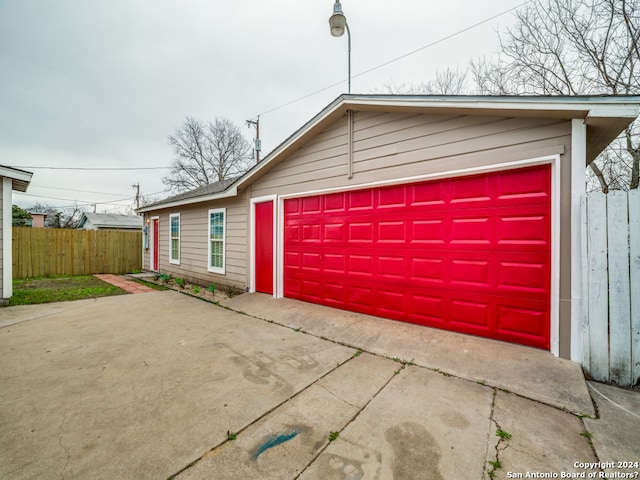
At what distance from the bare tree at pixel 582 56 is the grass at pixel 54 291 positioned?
577 inches

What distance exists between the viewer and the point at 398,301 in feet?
13.5

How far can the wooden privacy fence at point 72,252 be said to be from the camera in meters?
9.59

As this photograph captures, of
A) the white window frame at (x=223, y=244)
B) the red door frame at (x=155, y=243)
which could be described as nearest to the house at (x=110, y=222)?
the red door frame at (x=155, y=243)

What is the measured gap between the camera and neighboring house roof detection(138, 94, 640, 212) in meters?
2.63

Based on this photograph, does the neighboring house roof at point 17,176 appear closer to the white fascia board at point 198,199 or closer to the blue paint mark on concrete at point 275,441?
the white fascia board at point 198,199

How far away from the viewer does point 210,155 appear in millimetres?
22266

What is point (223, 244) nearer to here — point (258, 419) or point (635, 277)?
point (258, 419)

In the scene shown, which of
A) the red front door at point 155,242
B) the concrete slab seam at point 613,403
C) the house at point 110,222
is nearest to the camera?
the concrete slab seam at point 613,403

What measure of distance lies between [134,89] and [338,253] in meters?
11.9

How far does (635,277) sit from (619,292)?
0.64ft

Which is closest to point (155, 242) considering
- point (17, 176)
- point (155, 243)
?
point (155, 243)

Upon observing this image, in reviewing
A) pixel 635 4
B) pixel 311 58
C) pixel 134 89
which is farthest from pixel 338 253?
pixel 134 89

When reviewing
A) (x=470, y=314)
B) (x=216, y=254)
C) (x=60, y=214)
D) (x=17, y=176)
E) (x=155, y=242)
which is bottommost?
(x=470, y=314)

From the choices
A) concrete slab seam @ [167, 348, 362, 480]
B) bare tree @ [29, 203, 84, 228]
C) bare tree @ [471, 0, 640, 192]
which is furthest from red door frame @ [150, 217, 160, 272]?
bare tree @ [29, 203, 84, 228]
